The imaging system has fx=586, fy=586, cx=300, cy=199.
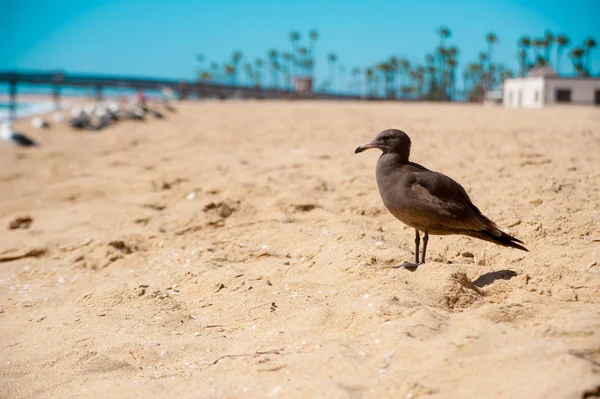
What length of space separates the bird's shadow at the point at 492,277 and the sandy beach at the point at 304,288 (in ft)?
0.06

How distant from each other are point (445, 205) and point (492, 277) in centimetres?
51

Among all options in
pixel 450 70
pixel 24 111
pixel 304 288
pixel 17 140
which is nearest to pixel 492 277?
pixel 304 288

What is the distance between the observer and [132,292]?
13.7ft

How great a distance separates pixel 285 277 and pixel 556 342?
1.98 meters

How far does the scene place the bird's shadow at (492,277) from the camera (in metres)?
3.38

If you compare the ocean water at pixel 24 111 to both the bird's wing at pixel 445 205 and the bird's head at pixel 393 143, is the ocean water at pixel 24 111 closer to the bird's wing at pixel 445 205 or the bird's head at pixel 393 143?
the bird's head at pixel 393 143

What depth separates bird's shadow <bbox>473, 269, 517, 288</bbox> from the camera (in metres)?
3.38

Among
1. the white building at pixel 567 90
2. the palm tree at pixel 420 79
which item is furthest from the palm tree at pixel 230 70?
the white building at pixel 567 90

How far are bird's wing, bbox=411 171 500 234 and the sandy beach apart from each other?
28 cm

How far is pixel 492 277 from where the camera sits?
347cm

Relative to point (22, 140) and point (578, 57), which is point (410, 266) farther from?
point (578, 57)

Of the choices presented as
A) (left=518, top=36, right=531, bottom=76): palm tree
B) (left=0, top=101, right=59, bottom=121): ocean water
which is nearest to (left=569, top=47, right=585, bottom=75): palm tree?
(left=518, top=36, right=531, bottom=76): palm tree

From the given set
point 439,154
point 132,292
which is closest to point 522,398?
point 132,292

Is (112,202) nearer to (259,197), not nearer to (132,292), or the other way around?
(259,197)
